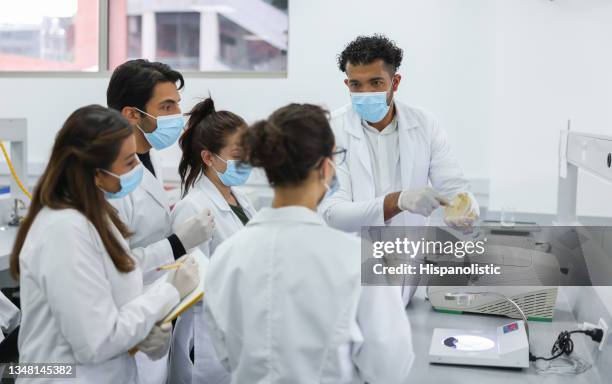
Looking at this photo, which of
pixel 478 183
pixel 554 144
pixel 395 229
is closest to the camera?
pixel 395 229

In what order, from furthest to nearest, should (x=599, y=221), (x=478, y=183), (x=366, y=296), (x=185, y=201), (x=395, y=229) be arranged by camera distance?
(x=478, y=183), (x=599, y=221), (x=395, y=229), (x=185, y=201), (x=366, y=296)

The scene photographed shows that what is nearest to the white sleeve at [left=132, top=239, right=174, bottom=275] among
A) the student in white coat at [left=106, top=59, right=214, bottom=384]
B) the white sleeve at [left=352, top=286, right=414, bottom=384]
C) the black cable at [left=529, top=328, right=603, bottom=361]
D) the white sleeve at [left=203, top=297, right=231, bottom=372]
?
the student in white coat at [left=106, top=59, right=214, bottom=384]

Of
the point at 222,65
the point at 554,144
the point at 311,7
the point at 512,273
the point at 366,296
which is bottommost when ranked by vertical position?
the point at 512,273

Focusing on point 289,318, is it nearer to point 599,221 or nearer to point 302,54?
point 599,221

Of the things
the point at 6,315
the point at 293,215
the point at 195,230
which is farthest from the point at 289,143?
the point at 6,315

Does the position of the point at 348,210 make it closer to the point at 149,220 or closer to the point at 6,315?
the point at 149,220

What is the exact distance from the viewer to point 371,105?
2129mm

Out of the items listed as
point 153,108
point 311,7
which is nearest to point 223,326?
point 153,108

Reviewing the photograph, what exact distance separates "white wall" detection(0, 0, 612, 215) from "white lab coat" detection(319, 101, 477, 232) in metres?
1.08

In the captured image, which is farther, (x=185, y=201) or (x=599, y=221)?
(x=599, y=221)

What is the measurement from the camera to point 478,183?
11.3 feet

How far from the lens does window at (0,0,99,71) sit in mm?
4020

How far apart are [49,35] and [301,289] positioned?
358 centimetres

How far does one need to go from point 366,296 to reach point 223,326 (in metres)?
0.28
